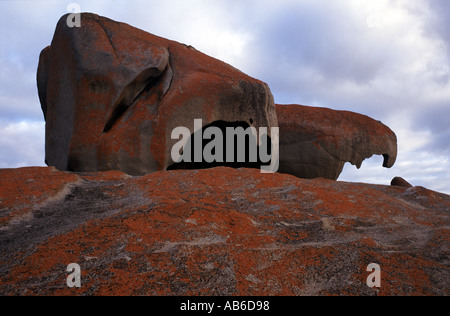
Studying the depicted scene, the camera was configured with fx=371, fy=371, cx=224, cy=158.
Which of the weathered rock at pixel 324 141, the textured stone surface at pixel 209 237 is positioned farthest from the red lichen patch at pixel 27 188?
the weathered rock at pixel 324 141

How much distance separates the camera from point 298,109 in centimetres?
983

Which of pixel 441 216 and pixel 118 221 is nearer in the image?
pixel 118 221

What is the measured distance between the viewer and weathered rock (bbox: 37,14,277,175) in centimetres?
543

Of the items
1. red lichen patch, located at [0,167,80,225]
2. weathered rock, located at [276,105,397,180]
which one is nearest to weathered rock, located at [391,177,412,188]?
weathered rock, located at [276,105,397,180]

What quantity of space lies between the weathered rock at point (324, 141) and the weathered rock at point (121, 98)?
10.7 feet

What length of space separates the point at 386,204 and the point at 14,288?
10.2 ft

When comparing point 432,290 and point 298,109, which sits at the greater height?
point 298,109

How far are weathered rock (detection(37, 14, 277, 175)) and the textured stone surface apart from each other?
158 centimetres

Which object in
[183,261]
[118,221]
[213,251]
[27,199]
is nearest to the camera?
[183,261]

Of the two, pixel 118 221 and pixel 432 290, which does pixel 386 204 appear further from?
pixel 118 221

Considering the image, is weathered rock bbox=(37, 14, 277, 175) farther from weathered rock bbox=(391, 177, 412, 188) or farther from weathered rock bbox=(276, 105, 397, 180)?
weathered rock bbox=(391, 177, 412, 188)

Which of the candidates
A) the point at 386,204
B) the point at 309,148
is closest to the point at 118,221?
the point at 386,204

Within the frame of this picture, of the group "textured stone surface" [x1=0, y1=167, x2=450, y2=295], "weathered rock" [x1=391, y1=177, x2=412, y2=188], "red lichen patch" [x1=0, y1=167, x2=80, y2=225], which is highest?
"weathered rock" [x1=391, y1=177, x2=412, y2=188]

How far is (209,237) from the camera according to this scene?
89.3 inches
